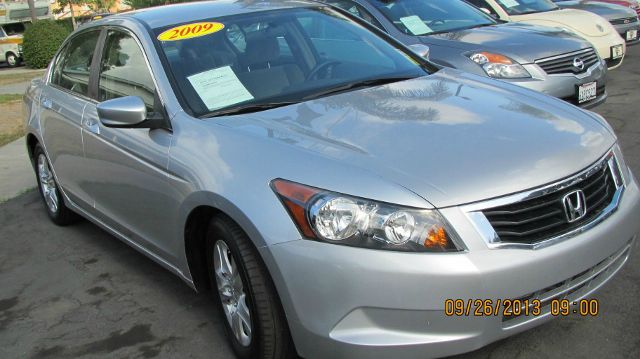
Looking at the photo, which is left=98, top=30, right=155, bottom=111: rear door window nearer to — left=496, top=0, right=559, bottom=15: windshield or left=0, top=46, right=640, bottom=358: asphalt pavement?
left=0, top=46, right=640, bottom=358: asphalt pavement

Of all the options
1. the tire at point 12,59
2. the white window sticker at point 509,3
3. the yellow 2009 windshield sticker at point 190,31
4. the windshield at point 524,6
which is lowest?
the tire at point 12,59

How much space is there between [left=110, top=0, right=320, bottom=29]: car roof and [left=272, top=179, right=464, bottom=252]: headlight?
1880mm

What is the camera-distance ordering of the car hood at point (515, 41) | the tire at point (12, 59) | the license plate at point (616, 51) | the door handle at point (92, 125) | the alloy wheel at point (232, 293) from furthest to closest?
1. the tire at point (12, 59)
2. the license plate at point (616, 51)
3. the car hood at point (515, 41)
4. the door handle at point (92, 125)
5. the alloy wheel at point (232, 293)

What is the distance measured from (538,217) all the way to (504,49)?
13.8 ft

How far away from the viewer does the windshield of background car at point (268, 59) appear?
11.4ft

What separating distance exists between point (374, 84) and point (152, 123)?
1190 mm

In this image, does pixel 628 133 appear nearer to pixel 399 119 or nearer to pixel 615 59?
pixel 615 59

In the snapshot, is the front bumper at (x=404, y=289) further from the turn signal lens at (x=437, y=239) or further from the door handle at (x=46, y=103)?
the door handle at (x=46, y=103)

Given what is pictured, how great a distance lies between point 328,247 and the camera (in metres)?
2.42

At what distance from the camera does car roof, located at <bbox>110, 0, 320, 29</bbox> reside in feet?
13.0

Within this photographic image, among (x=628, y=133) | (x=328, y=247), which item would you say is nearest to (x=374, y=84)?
(x=328, y=247)

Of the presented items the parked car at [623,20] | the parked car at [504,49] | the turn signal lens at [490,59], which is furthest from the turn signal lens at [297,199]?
the parked car at [623,20]

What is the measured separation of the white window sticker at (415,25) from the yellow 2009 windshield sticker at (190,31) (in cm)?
371

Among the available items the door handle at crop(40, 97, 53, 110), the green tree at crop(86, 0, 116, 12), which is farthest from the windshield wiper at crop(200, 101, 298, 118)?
the green tree at crop(86, 0, 116, 12)
